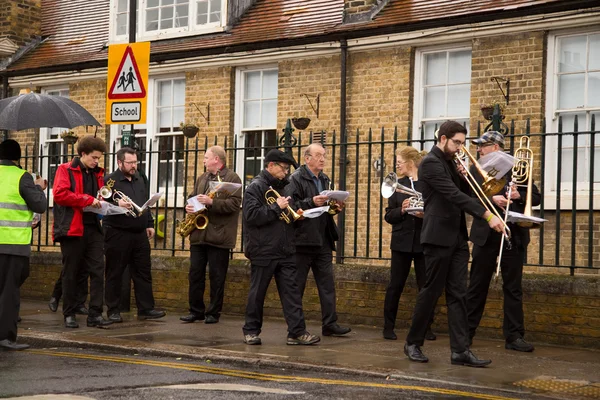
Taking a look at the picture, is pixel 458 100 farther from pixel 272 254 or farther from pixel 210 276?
pixel 272 254

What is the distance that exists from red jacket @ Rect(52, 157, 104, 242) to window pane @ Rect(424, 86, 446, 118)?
756cm

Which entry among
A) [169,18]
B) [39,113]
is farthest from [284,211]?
[169,18]

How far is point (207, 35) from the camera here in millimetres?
20797

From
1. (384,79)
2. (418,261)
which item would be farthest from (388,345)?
(384,79)

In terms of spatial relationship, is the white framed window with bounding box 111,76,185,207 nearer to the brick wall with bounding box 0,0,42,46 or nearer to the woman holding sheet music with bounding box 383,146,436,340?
the brick wall with bounding box 0,0,42,46

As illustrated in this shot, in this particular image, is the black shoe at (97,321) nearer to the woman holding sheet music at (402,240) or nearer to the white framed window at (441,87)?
the woman holding sheet music at (402,240)

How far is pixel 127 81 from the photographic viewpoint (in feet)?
42.6

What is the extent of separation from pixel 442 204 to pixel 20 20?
17.2 metres

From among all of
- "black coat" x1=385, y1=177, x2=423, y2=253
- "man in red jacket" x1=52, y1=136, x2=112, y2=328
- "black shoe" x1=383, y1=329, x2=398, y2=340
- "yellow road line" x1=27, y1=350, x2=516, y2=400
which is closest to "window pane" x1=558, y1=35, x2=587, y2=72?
"black coat" x1=385, y1=177, x2=423, y2=253

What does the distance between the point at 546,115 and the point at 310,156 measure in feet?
20.6

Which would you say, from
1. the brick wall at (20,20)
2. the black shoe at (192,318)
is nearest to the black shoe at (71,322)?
the black shoe at (192,318)

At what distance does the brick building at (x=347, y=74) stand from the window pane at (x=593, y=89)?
0.01 meters

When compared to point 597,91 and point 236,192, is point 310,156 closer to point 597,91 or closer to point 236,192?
point 236,192

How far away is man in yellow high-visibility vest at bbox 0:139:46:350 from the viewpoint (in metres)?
9.88
